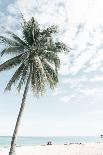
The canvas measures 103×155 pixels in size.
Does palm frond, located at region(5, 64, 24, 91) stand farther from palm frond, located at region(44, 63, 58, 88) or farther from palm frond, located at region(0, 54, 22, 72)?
palm frond, located at region(44, 63, 58, 88)

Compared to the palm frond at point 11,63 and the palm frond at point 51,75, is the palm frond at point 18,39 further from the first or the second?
the palm frond at point 51,75

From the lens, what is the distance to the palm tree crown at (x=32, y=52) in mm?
29438

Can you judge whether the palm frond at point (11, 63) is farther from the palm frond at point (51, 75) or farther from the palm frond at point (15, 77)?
the palm frond at point (51, 75)

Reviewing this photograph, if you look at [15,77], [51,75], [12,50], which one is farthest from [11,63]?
[51,75]

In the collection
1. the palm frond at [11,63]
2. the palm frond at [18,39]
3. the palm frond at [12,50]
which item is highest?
the palm frond at [18,39]

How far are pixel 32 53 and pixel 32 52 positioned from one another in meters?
0.09

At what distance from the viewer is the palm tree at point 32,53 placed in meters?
29.4

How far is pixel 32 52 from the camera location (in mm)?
29172

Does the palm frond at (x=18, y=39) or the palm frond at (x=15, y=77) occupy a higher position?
the palm frond at (x=18, y=39)

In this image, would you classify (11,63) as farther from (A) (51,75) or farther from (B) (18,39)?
(A) (51,75)

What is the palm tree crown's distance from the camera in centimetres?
2944

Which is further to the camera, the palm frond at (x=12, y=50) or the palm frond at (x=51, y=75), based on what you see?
the palm frond at (x=51, y=75)

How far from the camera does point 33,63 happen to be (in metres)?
29.5

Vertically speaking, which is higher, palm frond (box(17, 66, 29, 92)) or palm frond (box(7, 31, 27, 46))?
palm frond (box(7, 31, 27, 46))
